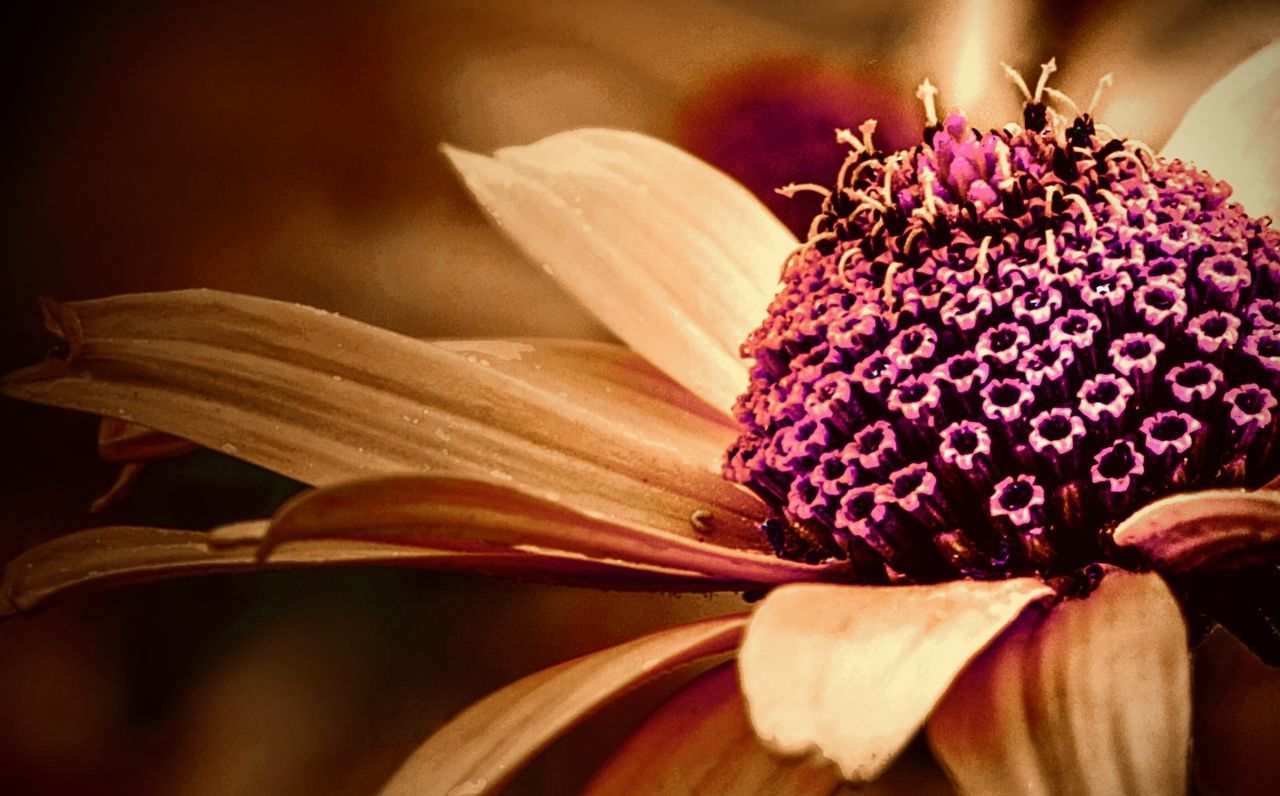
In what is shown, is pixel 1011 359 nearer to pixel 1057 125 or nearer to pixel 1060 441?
pixel 1060 441

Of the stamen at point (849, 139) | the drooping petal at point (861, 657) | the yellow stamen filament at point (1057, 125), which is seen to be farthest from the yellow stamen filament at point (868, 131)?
the drooping petal at point (861, 657)

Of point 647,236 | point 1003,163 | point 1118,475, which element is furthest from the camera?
point 647,236

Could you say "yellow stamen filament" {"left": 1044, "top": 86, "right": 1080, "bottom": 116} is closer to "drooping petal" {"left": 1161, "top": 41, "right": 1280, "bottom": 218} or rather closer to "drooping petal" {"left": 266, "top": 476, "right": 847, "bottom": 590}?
"drooping petal" {"left": 1161, "top": 41, "right": 1280, "bottom": 218}

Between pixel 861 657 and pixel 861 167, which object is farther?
pixel 861 167

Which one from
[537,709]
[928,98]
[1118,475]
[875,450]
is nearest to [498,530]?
[537,709]

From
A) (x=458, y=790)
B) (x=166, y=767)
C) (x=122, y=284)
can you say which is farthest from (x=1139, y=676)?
(x=122, y=284)

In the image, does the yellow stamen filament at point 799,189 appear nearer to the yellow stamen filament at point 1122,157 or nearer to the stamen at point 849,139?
the stamen at point 849,139

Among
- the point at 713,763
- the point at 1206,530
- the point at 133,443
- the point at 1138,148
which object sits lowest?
the point at 713,763

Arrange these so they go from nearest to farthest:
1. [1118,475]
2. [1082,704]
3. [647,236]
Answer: [1082,704] → [1118,475] → [647,236]

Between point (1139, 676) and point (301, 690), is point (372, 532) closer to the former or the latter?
point (301, 690)
